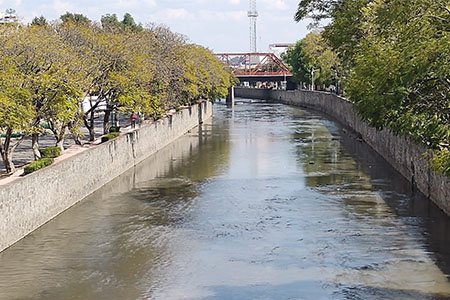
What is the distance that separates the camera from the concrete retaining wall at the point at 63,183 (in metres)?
26.5

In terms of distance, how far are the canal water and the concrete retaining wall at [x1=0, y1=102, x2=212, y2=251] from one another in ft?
1.90

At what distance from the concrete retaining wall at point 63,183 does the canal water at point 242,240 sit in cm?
58

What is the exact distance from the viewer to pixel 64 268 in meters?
24.8

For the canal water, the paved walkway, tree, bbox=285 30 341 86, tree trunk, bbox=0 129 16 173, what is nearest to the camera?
the canal water

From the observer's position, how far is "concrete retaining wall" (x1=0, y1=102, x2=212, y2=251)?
26.5m

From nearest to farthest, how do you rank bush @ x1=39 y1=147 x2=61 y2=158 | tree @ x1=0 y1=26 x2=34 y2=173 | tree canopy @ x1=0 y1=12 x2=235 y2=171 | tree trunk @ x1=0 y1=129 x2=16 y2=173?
tree @ x1=0 y1=26 x2=34 y2=173, tree canopy @ x1=0 y1=12 x2=235 y2=171, tree trunk @ x1=0 y1=129 x2=16 y2=173, bush @ x1=39 y1=147 x2=61 y2=158

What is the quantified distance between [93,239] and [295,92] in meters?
98.8

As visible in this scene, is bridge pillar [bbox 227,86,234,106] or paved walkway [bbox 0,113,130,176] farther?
bridge pillar [bbox 227,86,234,106]

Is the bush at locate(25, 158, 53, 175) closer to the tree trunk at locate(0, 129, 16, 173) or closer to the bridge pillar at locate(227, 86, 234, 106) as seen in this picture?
the tree trunk at locate(0, 129, 16, 173)

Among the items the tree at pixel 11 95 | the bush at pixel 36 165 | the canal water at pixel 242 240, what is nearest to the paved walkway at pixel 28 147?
the bush at pixel 36 165

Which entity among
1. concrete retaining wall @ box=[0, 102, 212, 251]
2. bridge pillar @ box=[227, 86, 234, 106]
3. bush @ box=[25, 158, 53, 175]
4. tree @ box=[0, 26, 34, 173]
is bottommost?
concrete retaining wall @ box=[0, 102, 212, 251]

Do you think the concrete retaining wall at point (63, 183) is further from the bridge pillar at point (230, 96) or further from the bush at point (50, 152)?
the bridge pillar at point (230, 96)

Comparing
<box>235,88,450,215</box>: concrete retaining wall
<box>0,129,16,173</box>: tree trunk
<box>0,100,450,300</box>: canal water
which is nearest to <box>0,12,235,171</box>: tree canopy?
<box>0,129,16,173</box>: tree trunk

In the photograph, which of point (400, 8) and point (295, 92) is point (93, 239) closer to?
point (400, 8)
